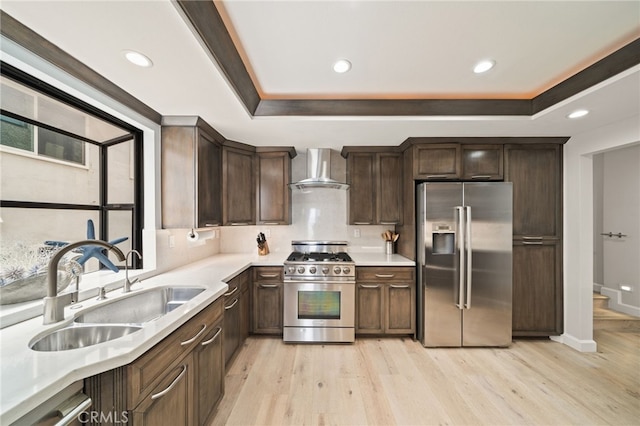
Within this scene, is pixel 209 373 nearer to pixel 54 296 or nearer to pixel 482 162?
pixel 54 296

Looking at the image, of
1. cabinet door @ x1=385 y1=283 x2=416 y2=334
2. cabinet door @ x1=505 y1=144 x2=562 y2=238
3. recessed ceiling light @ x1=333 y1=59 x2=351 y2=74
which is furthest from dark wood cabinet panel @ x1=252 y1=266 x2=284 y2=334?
cabinet door @ x1=505 y1=144 x2=562 y2=238

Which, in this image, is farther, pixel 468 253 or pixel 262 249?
pixel 262 249

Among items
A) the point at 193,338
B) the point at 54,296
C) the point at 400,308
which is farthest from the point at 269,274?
the point at 54,296

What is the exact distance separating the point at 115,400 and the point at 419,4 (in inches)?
88.6

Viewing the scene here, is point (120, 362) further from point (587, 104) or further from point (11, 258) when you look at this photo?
point (587, 104)

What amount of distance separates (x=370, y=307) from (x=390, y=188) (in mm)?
1532

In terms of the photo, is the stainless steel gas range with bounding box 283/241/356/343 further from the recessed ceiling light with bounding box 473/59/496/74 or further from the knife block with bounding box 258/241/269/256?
the recessed ceiling light with bounding box 473/59/496/74

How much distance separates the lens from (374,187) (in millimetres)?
3254

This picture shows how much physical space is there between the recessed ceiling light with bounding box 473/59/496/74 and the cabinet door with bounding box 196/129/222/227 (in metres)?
2.40

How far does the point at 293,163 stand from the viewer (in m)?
3.52

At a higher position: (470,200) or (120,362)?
(470,200)

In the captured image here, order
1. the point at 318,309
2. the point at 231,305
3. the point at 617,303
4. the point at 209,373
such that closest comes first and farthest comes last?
the point at 209,373
the point at 231,305
the point at 318,309
the point at 617,303

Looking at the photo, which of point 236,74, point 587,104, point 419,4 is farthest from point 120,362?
point 587,104

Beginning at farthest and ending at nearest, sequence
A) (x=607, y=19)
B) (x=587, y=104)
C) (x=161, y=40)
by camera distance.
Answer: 1. (x=587, y=104)
2. (x=607, y=19)
3. (x=161, y=40)
